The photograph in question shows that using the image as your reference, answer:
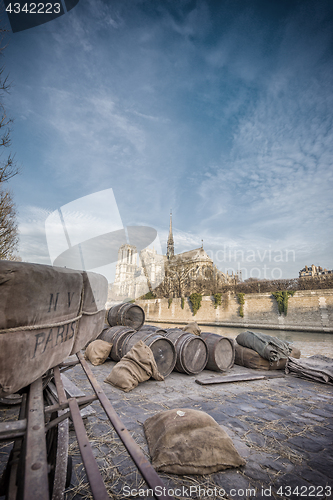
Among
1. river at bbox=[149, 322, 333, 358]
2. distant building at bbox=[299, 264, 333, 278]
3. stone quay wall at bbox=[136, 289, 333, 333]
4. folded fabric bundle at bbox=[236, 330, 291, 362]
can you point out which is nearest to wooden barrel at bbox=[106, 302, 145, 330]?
folded fabric bundle at bbox=[236, 330, 291, 362]

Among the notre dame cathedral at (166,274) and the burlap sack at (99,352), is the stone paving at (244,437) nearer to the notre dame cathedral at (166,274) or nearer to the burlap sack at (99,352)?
the burlap sack at (99,352)

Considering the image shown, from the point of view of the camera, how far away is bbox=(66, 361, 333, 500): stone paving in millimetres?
1998

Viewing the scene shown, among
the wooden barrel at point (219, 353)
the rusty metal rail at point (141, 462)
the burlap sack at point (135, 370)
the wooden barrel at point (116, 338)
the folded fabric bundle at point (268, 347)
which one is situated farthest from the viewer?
the wooden barrel at point (116, 338)

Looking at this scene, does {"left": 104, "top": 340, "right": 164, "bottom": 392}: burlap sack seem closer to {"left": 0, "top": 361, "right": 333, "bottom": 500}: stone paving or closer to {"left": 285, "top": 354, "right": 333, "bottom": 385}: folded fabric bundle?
{"left": 0, "top": 361, "right": 333, "bottom": 500}: stone paving

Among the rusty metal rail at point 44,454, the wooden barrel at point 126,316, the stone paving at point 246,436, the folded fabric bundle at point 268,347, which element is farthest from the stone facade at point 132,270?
the rusty metal rail at point 44,454

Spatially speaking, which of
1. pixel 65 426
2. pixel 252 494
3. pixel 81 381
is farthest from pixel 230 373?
pixel 65 426

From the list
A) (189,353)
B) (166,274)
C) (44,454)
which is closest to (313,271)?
(166,274)

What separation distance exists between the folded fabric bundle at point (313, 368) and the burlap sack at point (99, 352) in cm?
457

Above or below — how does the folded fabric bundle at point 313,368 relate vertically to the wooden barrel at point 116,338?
below

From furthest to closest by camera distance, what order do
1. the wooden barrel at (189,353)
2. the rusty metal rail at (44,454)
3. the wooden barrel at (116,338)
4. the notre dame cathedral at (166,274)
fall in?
the notre dame cathedral at (166,274)
the wooden barrel at (116,338)
the wooden barrel at (189,353)
the rusty metal rail at (44,454)

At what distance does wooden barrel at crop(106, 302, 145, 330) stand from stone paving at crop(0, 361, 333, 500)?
10.1 feet

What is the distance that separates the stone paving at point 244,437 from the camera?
199 cm

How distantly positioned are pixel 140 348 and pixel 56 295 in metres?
3.82

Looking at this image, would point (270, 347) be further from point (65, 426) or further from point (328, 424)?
point (65, 426)
